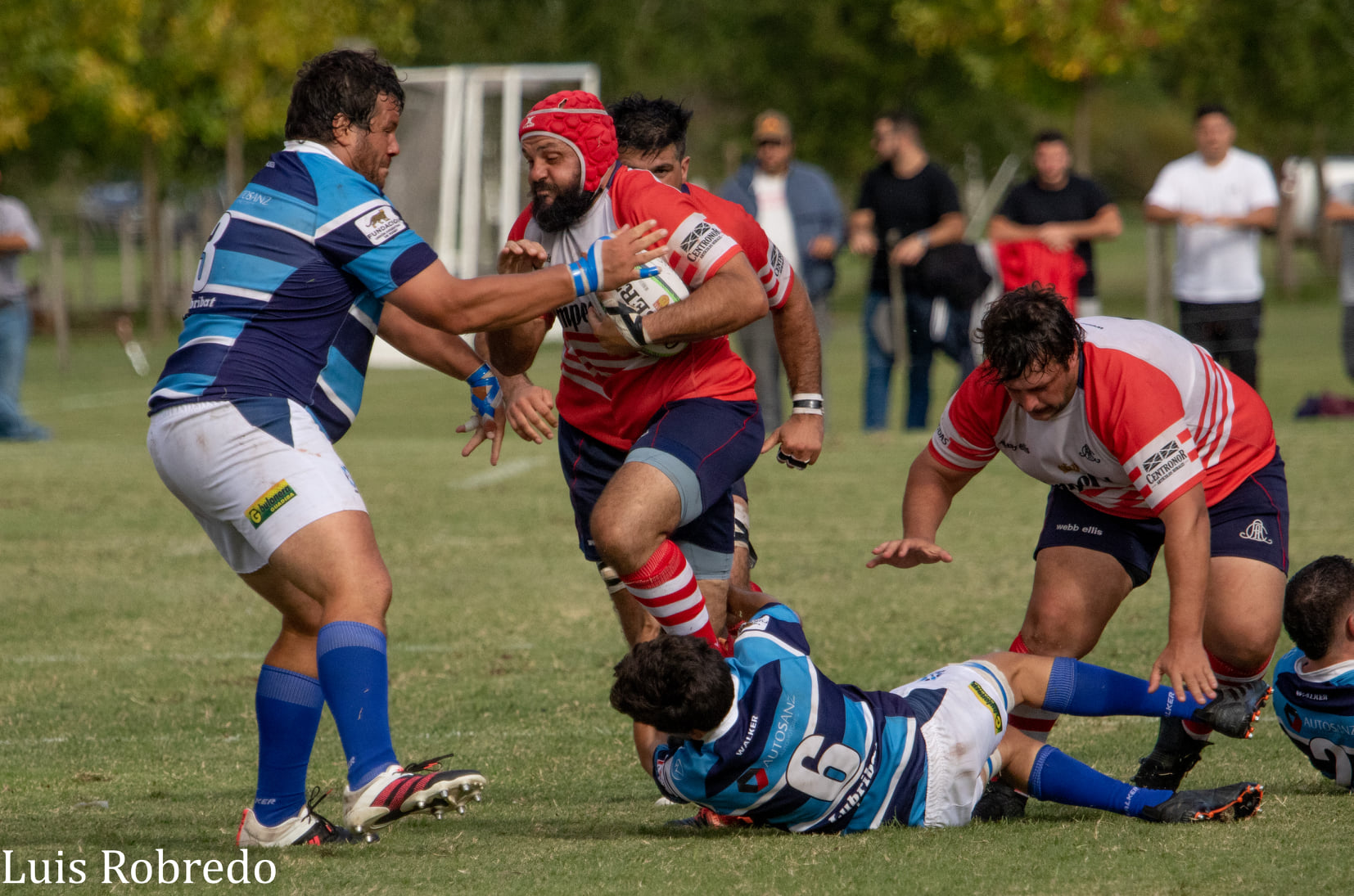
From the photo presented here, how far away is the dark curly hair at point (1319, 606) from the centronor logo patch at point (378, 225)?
2821 mm

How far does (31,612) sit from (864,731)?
539 cm

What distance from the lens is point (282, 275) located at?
4.35m

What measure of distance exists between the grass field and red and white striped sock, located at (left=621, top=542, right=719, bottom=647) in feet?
1.94

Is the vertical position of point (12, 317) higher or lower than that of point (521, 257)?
lower

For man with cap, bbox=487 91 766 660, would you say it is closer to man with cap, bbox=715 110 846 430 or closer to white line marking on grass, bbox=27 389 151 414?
man with cap, bbox=715 110 846 430

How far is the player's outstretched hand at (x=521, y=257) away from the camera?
4859mm

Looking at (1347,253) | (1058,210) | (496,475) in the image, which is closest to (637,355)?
(496,475)

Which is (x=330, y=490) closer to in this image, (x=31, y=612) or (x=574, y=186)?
(x=574, y=186)

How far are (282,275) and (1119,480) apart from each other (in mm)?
2511

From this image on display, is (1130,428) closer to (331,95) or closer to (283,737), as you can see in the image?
(331,95)

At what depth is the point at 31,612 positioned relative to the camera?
8.07 meters

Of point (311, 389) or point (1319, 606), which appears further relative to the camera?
point (1319, 606)

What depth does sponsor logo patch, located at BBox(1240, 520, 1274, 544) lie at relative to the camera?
16.4 ft

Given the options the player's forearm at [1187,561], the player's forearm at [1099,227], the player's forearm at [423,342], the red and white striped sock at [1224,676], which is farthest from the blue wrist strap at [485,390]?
the player's forearm at [1099,227]
